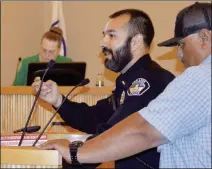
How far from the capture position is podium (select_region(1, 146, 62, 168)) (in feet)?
5.12

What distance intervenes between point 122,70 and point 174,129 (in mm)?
1288

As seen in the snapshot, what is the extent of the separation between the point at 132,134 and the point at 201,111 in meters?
0.21

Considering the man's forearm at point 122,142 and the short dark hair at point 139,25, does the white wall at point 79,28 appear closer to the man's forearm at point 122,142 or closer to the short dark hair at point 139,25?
the short dark hair at point 139,25

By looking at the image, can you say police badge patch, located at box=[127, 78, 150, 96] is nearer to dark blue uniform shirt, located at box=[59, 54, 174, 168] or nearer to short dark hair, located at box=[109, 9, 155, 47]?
dark blue uniform shirt, located at box=[59, 54, 174, 168]

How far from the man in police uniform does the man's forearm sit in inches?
29.6

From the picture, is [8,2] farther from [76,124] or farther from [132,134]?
[132,134]

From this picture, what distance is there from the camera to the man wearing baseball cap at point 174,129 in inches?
56.3

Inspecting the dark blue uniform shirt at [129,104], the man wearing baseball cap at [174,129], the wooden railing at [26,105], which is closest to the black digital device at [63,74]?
the wooden railing at [26,105]

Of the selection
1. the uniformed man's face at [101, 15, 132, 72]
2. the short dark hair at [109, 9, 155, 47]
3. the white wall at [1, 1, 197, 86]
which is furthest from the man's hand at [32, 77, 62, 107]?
the white wall at [1, 1, 197, 86]

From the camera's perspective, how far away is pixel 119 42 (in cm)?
267

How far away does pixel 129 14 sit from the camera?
2.71m

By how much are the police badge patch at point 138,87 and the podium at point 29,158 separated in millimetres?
728

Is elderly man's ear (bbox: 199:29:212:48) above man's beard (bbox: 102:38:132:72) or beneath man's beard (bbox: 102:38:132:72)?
beneath

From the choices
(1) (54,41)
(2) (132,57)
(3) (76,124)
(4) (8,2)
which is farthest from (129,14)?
(4) (8,2)
